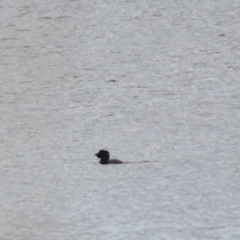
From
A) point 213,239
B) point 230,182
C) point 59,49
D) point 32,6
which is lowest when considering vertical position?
point 213,239

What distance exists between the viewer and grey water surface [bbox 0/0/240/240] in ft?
16.3

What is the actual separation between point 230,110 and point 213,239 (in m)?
2.91

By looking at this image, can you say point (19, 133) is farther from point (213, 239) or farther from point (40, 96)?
point (213, 239)

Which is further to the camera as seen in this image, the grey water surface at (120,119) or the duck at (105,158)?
the duck at (105,158)

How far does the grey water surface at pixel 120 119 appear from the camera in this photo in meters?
4.98

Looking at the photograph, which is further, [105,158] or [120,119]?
[120,119]

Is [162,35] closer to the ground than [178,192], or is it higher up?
higher up

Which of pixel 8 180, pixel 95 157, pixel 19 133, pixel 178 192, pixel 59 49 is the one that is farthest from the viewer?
pixel 59 49

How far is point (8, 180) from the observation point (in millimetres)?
5750

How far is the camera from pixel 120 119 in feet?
23.6

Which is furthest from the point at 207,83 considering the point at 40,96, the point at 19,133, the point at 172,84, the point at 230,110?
the point at 19,133

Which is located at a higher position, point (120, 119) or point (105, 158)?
point (120, 119)

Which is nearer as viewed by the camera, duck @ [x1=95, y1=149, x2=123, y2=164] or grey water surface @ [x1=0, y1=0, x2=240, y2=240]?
grey water surface @ [x1=0, y1=0, x2=240, y2=240]

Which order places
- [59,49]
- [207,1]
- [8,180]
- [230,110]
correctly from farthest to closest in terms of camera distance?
1. [207,1]
2. [59,49]
3. [230,110]
4. [8,180]
